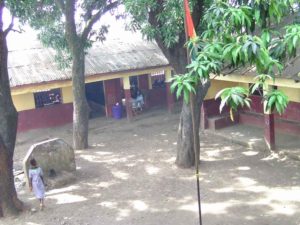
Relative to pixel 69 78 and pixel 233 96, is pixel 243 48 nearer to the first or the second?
pixel 233 96

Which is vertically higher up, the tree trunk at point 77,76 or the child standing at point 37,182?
the tree trunk at point 77,76

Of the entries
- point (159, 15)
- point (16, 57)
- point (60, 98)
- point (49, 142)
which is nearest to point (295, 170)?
point (159, 15)

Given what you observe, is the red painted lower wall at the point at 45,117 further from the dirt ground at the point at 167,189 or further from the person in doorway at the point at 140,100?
the person in doorway at the point at 140,100

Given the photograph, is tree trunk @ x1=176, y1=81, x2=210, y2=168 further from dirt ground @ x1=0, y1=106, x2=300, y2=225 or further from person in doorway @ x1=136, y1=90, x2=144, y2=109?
person in doorway @ x1=136, y1=90, x2=144, y2=109

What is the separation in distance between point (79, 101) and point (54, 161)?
3.61m

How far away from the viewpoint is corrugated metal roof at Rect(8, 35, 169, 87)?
17.4 meters

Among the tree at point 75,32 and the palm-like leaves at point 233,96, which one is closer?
the palm-like leaves at point 233,96

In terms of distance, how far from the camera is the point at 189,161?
12.2 metres

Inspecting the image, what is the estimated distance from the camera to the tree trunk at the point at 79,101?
14.7m

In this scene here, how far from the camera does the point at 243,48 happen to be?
4.24 meters

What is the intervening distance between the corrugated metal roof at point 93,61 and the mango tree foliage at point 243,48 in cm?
1300

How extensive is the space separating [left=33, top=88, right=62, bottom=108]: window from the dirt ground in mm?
3677

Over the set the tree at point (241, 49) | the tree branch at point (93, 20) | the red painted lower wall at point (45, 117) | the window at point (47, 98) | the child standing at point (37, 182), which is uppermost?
the tree branch at point (93, 20)

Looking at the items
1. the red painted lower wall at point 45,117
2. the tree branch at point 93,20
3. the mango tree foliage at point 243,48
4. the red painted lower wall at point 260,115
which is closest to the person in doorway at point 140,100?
the red painted lower wall at point 45,117
